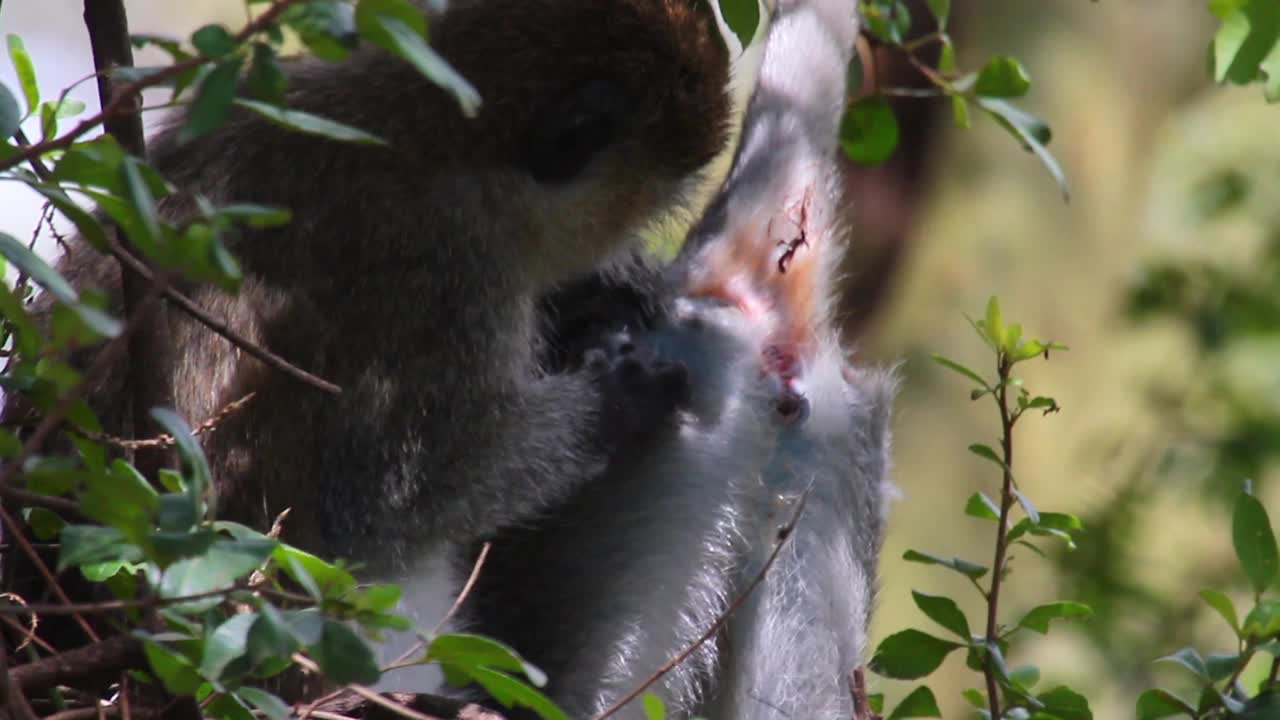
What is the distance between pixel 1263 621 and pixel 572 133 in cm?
110

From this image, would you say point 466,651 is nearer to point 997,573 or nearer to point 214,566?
point 214,566

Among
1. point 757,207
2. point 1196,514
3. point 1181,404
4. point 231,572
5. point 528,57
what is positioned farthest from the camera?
point 1196,514

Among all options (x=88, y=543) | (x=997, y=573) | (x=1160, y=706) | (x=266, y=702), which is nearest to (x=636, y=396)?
(x=997, y=573)

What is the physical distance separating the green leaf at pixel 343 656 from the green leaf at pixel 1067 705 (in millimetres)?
832

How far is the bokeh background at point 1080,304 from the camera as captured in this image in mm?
4223

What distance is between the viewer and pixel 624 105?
206 centimetres

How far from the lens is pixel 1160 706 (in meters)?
1.45

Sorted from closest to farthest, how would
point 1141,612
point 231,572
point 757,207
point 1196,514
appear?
point 231,572 < point 757,207 < point 1141,612 < point 1196,514

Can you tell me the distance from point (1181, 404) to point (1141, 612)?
785mm

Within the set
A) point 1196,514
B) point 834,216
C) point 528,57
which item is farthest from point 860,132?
point 1196,514

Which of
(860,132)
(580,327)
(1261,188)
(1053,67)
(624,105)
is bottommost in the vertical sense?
(1261,188)

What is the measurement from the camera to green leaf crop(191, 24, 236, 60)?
0.87 metres

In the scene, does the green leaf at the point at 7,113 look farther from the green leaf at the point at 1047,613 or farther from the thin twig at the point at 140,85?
the green leaf at the point at 1047,613

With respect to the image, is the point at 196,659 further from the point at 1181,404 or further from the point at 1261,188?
the point at 1261,188
